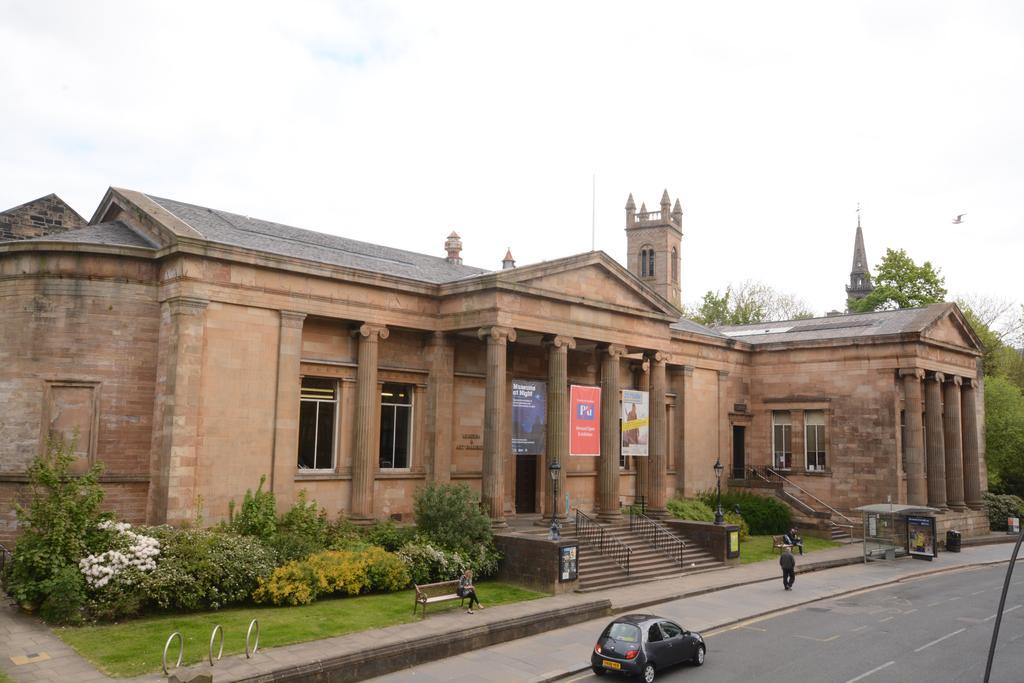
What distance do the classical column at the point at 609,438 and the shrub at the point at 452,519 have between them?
6.95 m

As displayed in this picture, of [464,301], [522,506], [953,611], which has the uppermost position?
[464,301]

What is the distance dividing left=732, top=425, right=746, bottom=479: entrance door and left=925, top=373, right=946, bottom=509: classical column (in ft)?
31.4

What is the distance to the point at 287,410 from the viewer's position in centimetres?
2641

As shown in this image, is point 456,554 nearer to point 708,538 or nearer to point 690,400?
point 708,538

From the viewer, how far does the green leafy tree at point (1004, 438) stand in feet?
170

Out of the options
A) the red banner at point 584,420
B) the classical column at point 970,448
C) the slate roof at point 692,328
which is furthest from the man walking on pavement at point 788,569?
the classical column at point 970,448

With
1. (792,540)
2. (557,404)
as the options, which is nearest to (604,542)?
(557,404)

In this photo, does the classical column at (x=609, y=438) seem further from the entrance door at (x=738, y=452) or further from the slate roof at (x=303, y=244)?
the entrance door at (x=738, y=452)

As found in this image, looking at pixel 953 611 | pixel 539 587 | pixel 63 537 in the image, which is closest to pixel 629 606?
pixel 539 587

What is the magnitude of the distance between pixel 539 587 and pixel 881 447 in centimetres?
2431

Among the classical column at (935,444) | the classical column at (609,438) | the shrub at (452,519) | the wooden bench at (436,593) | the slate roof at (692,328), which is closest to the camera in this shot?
the wooden bench at (436,593)

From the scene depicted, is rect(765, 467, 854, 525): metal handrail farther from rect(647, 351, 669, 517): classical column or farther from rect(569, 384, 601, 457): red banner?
rect(569, 384, 601, 457): red banner

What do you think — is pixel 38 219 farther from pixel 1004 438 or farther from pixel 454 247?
pixel 1004 438

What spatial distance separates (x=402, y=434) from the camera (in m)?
30.3
